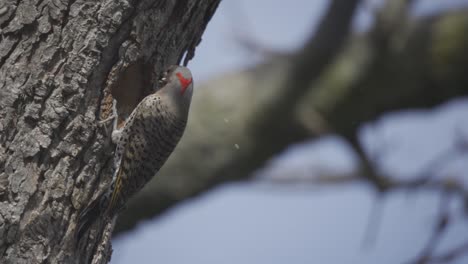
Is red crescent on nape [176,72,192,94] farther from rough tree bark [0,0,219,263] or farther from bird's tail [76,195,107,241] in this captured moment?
bird's tail [76,195,107,241]

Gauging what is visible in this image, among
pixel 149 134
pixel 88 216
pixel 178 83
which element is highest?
pixel 178 83

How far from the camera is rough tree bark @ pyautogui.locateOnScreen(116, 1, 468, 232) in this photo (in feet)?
21.9

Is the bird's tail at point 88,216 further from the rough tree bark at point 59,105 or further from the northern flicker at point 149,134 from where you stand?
the northern flicker at point 149,134

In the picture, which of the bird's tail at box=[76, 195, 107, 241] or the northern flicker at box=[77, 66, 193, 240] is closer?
the bird's tail at box=[76, 195, 107, 241]

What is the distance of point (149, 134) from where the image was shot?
4570 mm

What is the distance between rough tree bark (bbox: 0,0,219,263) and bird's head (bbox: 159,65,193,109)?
1.49 feet

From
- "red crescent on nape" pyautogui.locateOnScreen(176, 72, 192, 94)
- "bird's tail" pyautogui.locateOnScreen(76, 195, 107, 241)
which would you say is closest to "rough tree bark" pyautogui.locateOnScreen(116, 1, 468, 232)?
"red crescent on nape" pyautogui.locateOnScreen(176, 72, 192, 94)

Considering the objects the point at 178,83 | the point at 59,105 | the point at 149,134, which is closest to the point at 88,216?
the point at 59,105

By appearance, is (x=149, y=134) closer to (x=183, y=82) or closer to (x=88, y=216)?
(x=183, y=82)

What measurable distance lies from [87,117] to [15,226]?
0.57 m

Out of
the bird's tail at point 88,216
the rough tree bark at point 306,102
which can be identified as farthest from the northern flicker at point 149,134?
the rough tree bark at point 306,102

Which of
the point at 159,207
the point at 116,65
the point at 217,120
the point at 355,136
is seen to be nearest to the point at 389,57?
the point at 355,136

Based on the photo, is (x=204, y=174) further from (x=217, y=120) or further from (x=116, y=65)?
(x=116, y=65)

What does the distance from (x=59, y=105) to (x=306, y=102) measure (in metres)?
3.61
